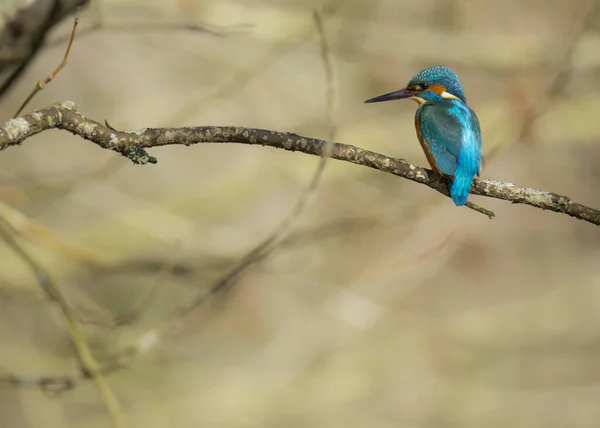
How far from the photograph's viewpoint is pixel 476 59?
498cm

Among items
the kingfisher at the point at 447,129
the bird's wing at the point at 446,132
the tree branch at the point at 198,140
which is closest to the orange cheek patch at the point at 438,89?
the kingfisher at the point at 447,129

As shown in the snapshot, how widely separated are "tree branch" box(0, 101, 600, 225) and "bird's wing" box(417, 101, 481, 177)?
1.24ft

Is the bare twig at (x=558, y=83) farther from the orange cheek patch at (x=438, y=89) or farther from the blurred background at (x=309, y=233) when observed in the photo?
Answer: the orange cheek patch at (x=438, y=89)

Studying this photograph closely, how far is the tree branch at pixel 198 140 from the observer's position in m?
1.51

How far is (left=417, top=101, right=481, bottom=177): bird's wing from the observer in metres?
2.57

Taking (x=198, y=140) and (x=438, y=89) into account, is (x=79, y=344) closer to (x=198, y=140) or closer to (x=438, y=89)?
(x=198, y=140)

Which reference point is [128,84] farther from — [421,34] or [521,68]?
[521,68]

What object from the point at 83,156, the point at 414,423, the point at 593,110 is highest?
the point at 593,110

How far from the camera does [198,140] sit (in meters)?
1.73

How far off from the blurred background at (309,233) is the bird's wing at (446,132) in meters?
0.73

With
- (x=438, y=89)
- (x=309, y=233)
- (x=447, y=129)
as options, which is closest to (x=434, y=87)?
(x=438, y=89)

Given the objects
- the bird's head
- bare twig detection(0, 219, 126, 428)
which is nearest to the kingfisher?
the bird's head

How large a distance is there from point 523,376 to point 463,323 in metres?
2.09

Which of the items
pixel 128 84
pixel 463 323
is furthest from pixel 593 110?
pixel 128 84
